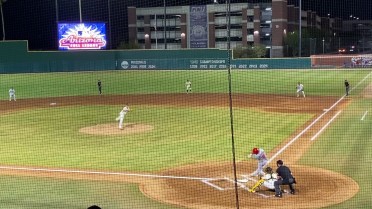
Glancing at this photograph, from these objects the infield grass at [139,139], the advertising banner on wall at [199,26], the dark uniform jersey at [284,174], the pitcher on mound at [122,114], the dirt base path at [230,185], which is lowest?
the dirt base path at [230,185]

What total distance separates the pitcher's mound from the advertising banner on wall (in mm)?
45523

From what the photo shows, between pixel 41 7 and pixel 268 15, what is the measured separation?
29571 mm

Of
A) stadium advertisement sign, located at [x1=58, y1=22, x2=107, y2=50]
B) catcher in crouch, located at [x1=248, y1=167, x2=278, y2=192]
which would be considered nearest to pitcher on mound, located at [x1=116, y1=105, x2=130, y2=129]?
catcher in crouch, located at [x1=248, y1=167, x2=278, y2=192]

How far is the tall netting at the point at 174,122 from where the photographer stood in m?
9.38

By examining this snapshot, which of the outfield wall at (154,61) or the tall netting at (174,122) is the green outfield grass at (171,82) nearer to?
the tall netting at (174,122)


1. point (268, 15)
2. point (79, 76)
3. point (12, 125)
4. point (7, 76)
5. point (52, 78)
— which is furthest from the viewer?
point (268, 15)

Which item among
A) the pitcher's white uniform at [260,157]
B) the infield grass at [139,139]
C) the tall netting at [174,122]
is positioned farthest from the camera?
the infield grass at [139,139]

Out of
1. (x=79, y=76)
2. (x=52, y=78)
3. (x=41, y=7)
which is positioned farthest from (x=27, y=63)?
(x=41, y=7)

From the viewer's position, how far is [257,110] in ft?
71.5

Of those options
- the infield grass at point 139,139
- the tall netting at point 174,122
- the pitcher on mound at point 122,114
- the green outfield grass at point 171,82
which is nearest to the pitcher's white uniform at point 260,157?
the tall netting at point 174,122

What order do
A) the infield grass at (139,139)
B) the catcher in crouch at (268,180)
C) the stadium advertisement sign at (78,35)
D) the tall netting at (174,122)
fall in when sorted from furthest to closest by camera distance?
the stadium advertisement sign at (78,35) → the infield grass at (139,139) → the tall netting at (174,122) → the catcher in crouch at (268,180)

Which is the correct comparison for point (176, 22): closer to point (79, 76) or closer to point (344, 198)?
point (79, 76)

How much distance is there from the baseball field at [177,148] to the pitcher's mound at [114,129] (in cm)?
4

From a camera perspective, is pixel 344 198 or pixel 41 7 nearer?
pixel 344 198
